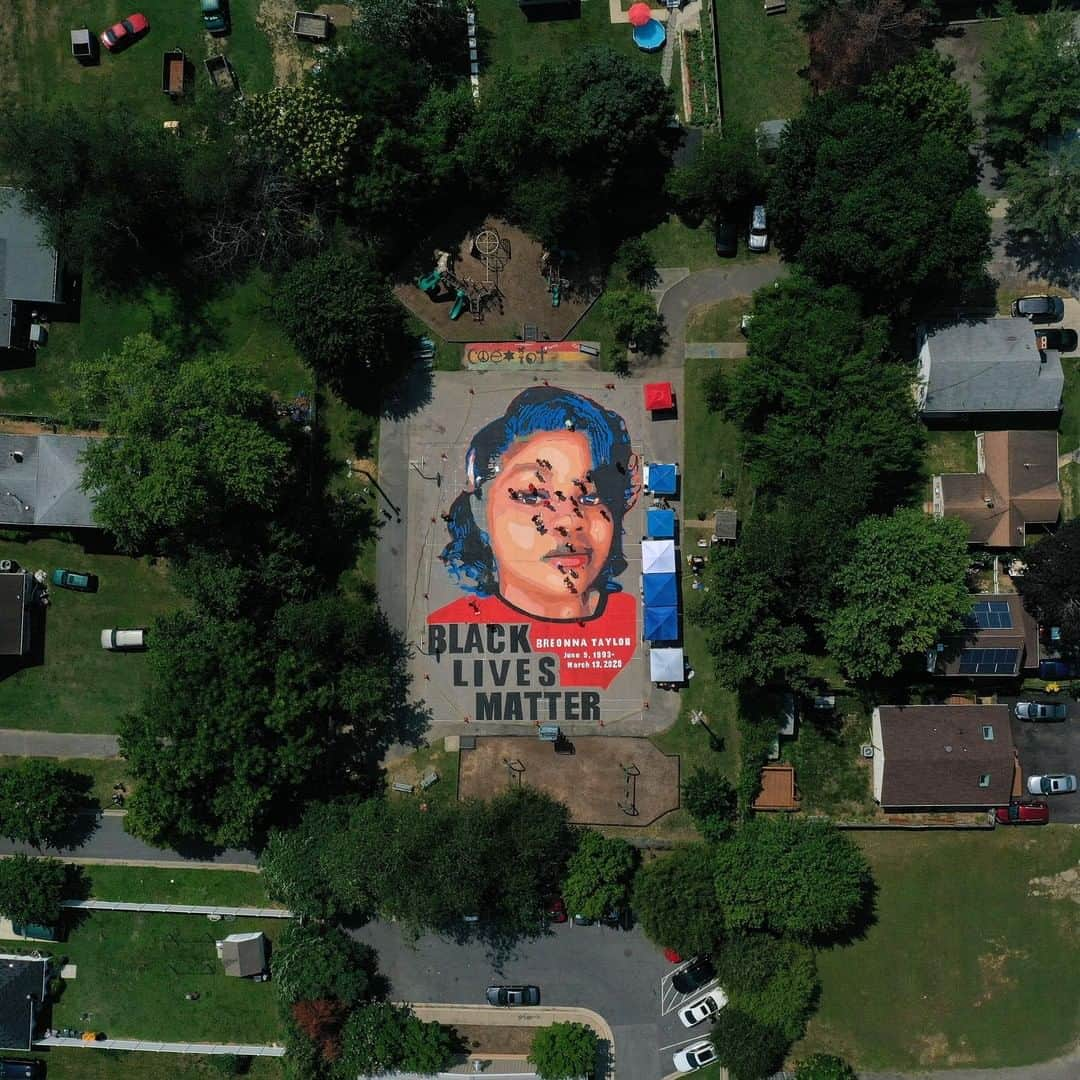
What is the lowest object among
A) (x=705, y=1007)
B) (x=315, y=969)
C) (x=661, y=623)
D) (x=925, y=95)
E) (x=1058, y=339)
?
(x=705, y=1007)

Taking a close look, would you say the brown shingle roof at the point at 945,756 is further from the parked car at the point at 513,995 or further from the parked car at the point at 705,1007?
the parked car at the point at 513,995

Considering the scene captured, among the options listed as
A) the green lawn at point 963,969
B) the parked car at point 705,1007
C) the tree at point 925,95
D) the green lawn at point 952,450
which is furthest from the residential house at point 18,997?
the tree at point 925,95

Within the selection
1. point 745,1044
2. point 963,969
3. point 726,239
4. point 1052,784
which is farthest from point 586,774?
point 726,239

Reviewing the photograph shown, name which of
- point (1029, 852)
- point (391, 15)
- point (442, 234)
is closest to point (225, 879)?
point (442, 234)

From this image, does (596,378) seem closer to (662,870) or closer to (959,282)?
(959,282)

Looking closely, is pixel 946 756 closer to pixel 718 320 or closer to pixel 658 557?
pixel 658 557
